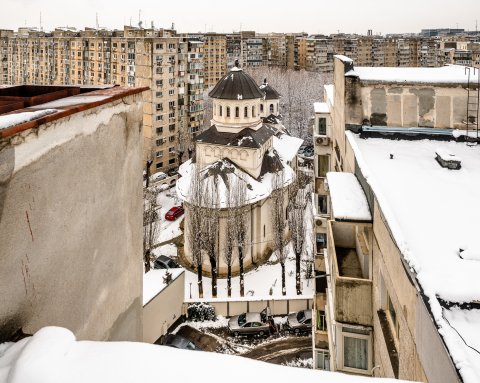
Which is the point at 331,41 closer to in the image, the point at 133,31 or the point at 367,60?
the point at 367,60

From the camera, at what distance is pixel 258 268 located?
73.3 ft

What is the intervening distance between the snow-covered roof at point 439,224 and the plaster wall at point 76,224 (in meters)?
2.47

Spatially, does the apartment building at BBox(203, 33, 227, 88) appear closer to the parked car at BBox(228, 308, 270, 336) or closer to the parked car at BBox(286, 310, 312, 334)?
the parked car at BBox(286, 310, 312, 334)

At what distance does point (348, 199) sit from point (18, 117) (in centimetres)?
514

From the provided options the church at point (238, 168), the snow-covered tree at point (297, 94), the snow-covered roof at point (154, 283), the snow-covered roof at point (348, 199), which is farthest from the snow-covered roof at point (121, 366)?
the snow-covered tree at point (297, 94)

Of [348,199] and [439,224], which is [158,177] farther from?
[439,224]

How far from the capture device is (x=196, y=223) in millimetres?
20875

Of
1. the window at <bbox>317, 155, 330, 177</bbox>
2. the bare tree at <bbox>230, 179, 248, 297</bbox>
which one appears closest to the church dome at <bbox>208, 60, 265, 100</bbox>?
the bare tree at <bbox>230, 179, 248, 297</bbox>

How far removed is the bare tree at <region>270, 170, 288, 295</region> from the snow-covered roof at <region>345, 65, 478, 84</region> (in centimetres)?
1029

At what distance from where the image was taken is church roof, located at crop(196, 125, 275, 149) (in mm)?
23922

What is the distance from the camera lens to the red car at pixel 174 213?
2753 cm

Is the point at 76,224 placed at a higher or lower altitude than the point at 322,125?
lower

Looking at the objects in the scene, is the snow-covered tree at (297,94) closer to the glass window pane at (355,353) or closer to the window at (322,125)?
the window at (322,125)

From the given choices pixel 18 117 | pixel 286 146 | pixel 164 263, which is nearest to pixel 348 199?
pixel 18 117
